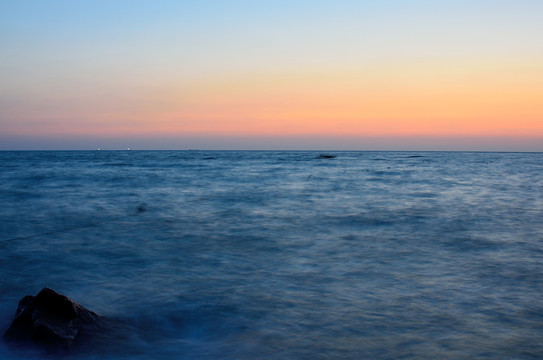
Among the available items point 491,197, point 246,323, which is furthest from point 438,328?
point 491,197

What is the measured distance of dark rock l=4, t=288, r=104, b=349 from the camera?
3.70 metres

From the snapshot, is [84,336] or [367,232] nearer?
[84,336]

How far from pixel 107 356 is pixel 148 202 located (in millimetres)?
11415

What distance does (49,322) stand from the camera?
379 cm

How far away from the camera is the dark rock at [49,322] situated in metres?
3.70

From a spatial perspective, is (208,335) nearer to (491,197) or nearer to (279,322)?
(279,322)

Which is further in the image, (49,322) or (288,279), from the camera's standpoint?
(288,279)

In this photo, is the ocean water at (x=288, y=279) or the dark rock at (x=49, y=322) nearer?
the dark rock at (x=49, y=322)

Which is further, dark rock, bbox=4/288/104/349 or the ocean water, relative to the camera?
the ocean water

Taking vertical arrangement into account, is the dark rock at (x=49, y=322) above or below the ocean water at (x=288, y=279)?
above

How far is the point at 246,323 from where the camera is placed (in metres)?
4.46

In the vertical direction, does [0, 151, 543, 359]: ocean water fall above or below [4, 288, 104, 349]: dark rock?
below

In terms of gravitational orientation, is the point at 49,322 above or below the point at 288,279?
above

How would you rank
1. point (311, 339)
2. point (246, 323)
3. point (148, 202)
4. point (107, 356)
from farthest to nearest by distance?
1. point (148, 202)
2. point (246, 323)
3. point (311, 339)
4. point (107, 356)
